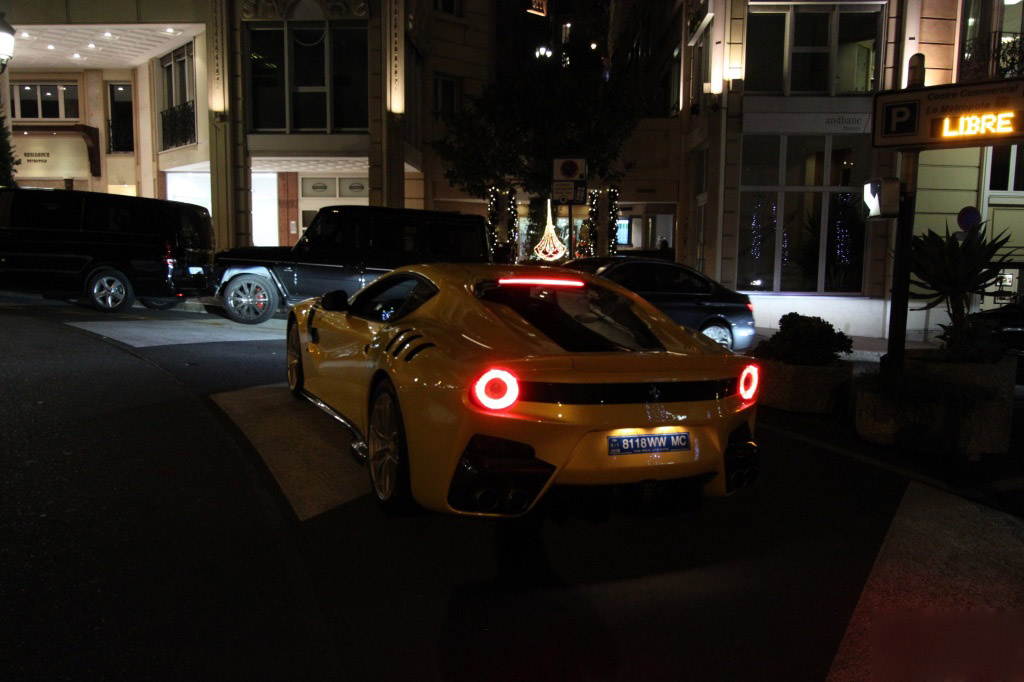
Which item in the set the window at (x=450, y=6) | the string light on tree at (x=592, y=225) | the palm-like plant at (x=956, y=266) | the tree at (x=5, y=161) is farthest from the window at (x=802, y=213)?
the tree at (x=5, y=161)

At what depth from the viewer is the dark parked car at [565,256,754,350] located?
1166cm

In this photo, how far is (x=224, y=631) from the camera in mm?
3318

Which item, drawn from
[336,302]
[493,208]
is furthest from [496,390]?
[493,208]

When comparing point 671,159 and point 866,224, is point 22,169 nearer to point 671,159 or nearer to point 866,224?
point 671,159

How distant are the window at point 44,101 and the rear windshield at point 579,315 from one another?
86.0 ft

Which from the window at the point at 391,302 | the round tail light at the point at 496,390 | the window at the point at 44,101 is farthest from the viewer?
the window at the point at 44,101

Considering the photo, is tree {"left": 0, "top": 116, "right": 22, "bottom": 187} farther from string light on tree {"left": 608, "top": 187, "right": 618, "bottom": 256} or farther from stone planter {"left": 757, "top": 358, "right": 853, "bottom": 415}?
stone planter {"left": 757, "top": 358, "right": 853, "bottom": 415}

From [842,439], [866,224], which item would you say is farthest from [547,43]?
[842,439]

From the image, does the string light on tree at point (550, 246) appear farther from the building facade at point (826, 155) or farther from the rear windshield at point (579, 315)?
the rear windshield at point (579, 315)

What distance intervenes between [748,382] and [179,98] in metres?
21.6

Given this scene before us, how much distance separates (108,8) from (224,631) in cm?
2090

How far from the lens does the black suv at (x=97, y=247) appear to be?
1287 cm

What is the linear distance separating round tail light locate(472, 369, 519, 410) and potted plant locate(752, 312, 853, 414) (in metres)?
5.10

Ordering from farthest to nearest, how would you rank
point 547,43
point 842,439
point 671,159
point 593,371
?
1. point 547,43
2. point 671,159
3. point 842,439
4. point 593,371
